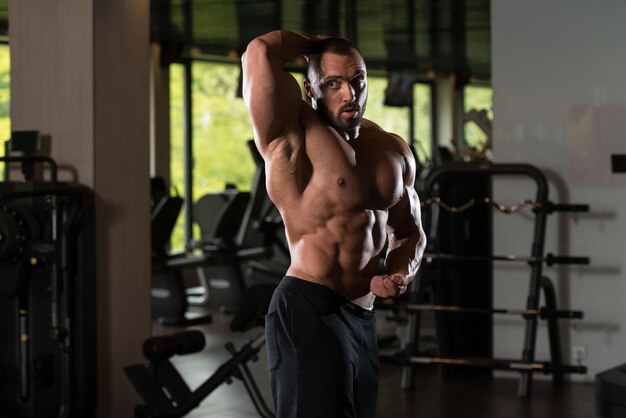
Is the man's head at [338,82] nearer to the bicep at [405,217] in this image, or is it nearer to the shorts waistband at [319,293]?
the bicep at [405,217]

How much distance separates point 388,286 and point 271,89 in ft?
1.68

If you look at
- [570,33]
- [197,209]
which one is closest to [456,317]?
[570,33]

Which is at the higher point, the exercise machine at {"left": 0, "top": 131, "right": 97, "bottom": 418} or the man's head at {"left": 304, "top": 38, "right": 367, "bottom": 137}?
the man's head at {"left": 304, "top": 38, "right": 367, "bottom": 137}

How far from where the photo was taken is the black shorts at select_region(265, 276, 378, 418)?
235 centimetres

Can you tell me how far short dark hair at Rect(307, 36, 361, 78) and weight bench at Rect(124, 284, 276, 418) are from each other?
2152 millimetres

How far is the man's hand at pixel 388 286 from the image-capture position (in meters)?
2.22

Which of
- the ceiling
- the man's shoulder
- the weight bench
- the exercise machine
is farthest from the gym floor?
the ceiling

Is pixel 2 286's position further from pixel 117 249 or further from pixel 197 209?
pixel 197 209

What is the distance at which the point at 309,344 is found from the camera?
2.38m

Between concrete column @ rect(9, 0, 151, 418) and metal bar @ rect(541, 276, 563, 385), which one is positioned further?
metal bar @ rect(541, 276, 563, 385)

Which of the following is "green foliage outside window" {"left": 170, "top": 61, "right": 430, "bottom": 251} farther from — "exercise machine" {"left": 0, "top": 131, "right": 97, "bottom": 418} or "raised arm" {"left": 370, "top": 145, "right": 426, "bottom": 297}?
"raised arm" {"left": 370, "top": 145, "right": 426, "bottom": 297}

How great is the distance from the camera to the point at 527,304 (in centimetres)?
539

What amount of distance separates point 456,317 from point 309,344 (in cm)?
376

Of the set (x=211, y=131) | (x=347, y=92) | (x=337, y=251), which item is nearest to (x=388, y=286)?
(x=337, y=251)
